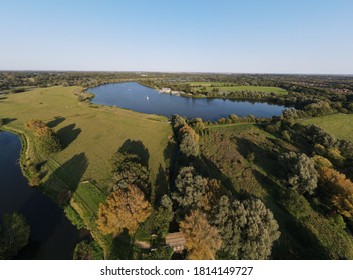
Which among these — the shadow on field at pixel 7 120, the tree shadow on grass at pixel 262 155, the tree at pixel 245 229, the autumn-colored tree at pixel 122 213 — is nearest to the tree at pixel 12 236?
the autumn-colored tree at pixel 122 213

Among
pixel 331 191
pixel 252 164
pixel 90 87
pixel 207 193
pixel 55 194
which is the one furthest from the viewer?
pixel 90 87

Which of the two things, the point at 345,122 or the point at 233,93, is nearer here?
the point at 345,122

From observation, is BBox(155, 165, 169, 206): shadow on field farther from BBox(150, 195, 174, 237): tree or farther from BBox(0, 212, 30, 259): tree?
BBox(0, 212, 30, 259): tree

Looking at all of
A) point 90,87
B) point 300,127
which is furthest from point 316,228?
point 90,87

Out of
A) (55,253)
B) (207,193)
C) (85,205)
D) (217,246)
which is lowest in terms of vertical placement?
(55,253)

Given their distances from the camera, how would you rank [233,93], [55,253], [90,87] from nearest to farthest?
[55,253] < [233,93] < [90,87]

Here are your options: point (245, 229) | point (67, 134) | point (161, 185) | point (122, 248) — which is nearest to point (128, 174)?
point (161, 185)

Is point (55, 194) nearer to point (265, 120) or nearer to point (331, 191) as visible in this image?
point (331, 191)
